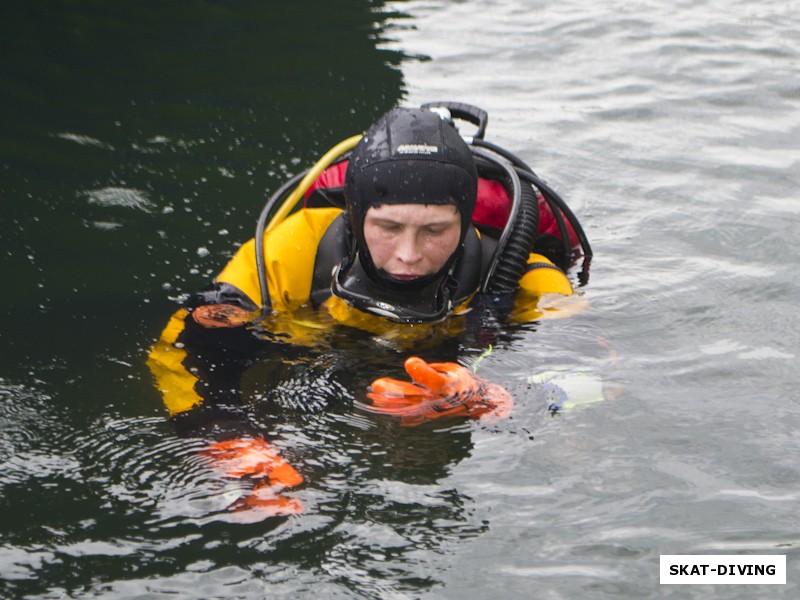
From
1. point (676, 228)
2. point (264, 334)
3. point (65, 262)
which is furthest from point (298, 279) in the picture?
point (676, 228)

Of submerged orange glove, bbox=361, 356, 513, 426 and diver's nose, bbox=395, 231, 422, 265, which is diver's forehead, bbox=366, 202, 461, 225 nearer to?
diver's nose, bbox=395, 231, 422, 265

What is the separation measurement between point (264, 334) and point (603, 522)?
5.11ft

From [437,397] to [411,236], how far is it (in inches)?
25.1

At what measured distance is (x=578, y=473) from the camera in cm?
377

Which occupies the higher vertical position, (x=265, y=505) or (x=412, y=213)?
(x=412, y=213)

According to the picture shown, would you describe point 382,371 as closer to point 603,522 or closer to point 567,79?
point 603,522

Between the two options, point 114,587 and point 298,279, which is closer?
point 114,587

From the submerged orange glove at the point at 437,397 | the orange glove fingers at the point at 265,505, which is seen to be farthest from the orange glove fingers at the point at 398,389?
the orange glove fingers at the point at 265,505

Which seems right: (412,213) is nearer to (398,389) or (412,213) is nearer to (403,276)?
(403,276)

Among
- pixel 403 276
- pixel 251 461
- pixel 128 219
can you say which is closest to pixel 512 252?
pixel 403 276

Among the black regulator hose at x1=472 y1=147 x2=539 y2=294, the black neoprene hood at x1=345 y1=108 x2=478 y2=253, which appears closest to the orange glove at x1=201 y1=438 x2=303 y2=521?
the black neoprene hood at x1=345 y1=108 x2=478 y2=253

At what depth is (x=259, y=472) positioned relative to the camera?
11.9 ft

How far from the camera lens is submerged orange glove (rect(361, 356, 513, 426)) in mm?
3959

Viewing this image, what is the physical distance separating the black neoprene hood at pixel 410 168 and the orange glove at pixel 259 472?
1006 mm
